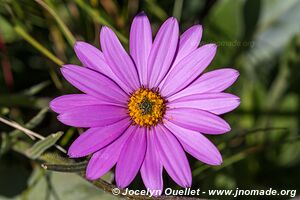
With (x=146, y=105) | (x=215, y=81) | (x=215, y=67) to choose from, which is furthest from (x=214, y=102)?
(x=215, y=67)

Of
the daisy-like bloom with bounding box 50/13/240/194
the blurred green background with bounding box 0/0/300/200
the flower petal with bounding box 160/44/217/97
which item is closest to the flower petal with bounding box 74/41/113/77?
the daisy-like bloom with bounding box 50/13/240/194

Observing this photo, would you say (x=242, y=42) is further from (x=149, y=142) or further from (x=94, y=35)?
(x=149, y=142)

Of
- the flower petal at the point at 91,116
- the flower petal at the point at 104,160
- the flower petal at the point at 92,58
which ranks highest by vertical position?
the flower petal at the point at 92,58

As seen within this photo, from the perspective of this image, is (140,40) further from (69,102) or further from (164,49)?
(69,102)

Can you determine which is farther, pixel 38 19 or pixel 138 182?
pixel 38 19

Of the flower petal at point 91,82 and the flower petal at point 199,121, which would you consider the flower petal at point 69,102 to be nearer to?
the flower petal at point 91,82

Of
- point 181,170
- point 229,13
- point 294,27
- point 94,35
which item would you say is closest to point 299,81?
point 294,27

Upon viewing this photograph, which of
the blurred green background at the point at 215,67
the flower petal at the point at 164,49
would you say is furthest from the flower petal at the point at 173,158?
the blurred green background at the point at 215,67
